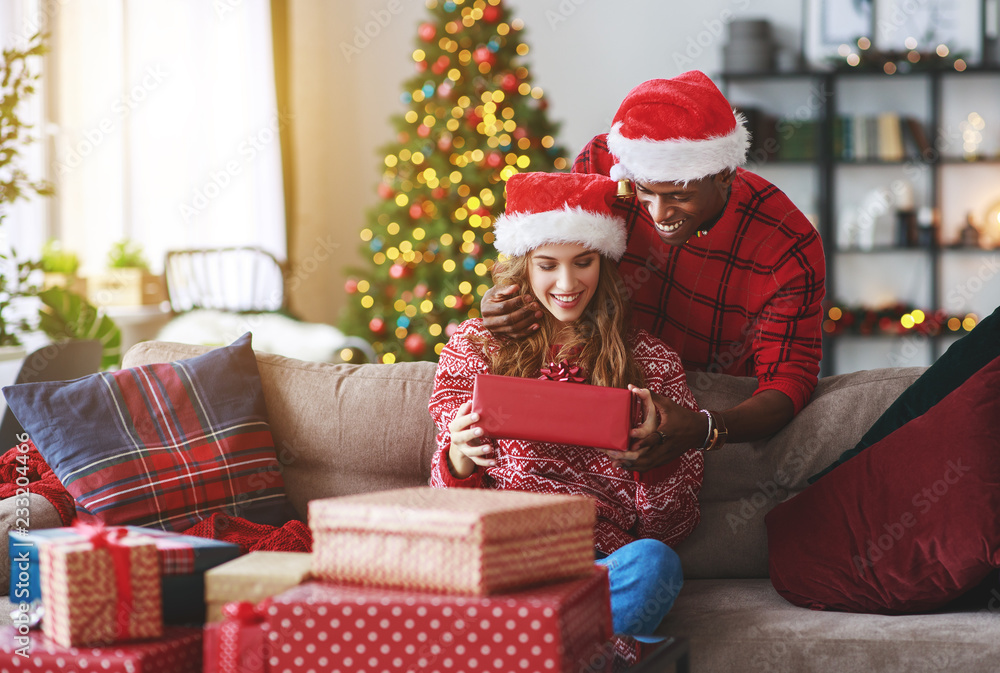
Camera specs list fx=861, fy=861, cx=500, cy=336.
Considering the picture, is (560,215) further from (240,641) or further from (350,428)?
(240,641)

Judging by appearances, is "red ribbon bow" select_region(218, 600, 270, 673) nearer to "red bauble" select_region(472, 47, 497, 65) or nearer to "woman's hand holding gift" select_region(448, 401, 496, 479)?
"woman's hand holding gift" select_region(448, 401, 496, 479)

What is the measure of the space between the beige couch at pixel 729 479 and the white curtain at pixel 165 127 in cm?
235

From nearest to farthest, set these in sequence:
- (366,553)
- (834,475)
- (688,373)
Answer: (366,553) < (834,475) < (688,373)

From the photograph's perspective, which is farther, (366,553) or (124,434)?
(124,434)

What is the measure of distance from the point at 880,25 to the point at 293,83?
3409 millimetres

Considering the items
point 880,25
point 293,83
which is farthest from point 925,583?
point 293,83

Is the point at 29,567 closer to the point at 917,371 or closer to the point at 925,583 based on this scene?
the point at 925,583

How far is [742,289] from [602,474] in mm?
544

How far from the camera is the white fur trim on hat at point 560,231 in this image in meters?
1.62

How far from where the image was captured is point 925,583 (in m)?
1.43

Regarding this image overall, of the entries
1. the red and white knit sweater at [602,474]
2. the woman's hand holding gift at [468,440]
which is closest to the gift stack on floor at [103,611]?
the woman's hand holding gift at [468,440]

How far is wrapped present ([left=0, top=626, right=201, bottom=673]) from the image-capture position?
3.33 feet

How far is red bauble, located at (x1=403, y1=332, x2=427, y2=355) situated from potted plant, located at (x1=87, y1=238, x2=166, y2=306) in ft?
4.01

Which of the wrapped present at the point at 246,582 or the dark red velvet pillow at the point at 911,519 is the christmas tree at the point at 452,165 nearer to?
the dark red velvet pillow at the point at 911,519
